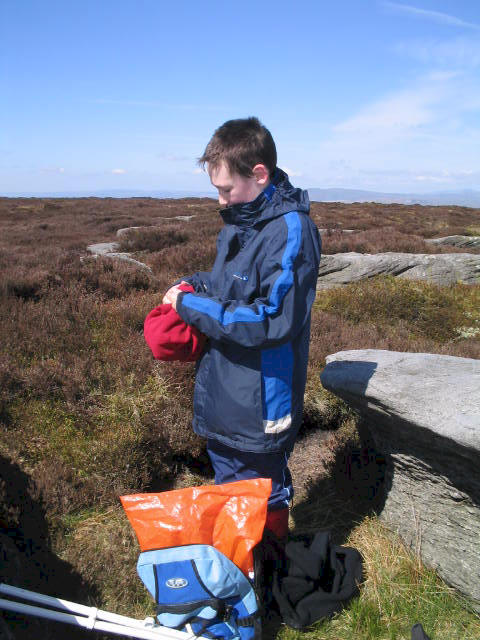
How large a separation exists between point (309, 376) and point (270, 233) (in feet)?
8.57

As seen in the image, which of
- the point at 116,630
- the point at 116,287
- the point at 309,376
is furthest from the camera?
the point at 116,287

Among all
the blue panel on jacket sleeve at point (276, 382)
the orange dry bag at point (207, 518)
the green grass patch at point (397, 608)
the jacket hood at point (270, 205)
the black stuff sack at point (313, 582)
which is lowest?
the green grass patch at point (397, 608)

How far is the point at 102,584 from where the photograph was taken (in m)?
2.38

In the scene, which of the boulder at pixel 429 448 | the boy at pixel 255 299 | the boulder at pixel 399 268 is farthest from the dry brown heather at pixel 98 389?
the boy at pixel 255 299

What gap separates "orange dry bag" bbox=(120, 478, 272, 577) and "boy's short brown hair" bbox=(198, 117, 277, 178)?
54.0 inches

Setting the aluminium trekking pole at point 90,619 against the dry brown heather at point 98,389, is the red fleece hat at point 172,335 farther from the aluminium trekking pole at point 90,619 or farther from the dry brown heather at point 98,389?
the dry brown heather at point 98,389

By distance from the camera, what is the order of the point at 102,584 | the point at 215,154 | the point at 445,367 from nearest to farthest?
the point at 215,154 → the point at 102,584 → the point at 445,367

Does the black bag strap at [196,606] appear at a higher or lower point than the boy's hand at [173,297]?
lower

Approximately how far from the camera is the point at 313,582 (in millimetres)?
2254

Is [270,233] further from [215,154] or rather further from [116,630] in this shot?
[116,630]

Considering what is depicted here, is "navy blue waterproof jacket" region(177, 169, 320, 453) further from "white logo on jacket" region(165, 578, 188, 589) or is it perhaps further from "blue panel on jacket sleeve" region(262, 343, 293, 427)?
"white logo on jacket" region(165, 578, 188, 589)

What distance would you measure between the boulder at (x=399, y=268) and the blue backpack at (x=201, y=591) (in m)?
6.40

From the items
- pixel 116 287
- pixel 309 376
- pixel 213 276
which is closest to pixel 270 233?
pixel 213 276

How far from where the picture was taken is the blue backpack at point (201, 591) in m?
1.92
